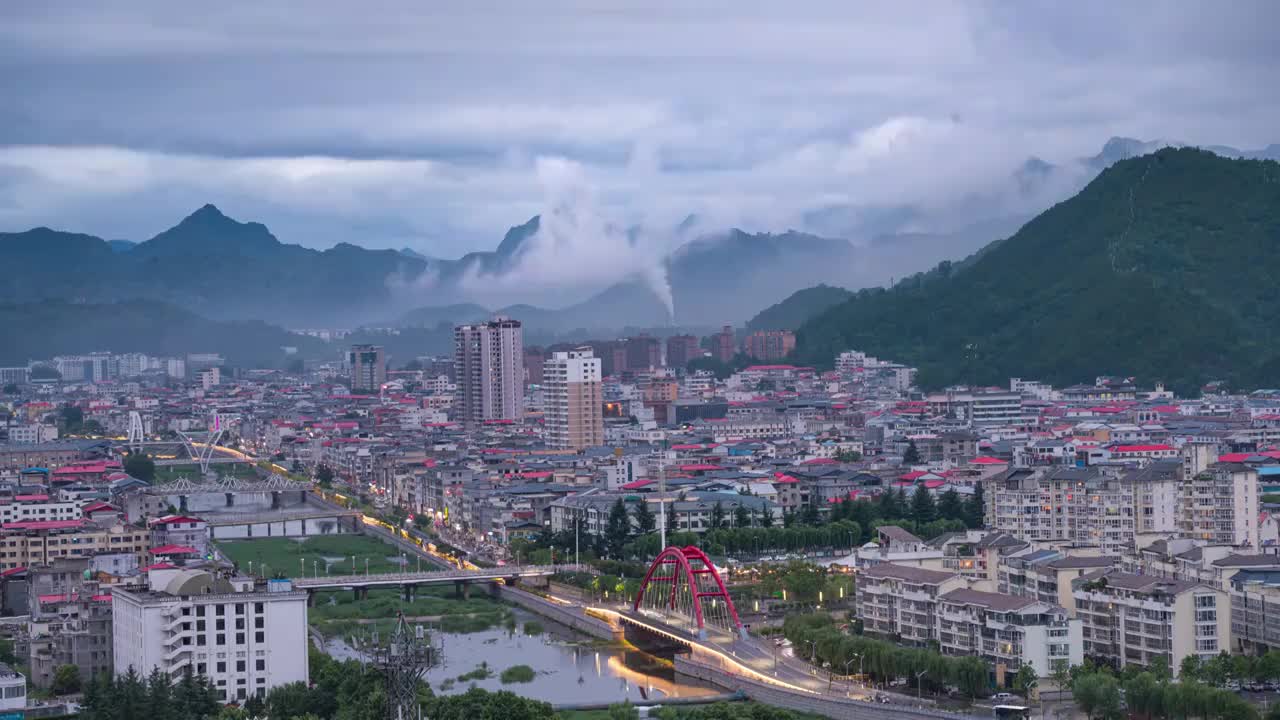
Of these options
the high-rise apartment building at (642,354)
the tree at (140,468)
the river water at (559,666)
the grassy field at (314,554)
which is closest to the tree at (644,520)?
the grassy field at (314,554)

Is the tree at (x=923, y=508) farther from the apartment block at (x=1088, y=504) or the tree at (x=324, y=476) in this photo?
the tree at (x=324, y=476)

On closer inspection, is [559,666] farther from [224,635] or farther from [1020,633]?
[1020,633]

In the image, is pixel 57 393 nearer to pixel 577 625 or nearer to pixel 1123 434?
pixel 1123 434

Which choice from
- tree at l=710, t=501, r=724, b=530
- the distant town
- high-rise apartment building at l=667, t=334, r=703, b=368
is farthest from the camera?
high-rise apartment building at l=667, t=334, r=703, b=368

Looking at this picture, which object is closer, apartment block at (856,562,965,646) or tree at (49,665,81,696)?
tree at (49,665,81,696)

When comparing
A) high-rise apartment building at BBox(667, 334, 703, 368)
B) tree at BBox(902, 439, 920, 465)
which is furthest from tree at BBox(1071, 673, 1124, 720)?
high-rise apartment building at BBox(667, 334, 703, 368)

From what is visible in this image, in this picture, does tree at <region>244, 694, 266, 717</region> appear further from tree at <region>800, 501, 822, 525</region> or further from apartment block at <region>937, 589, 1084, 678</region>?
tree at <region>800, 501, 822, 525</region>

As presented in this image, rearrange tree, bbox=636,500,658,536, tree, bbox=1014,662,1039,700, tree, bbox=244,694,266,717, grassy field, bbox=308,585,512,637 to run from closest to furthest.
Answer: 1. tree, bbox=244,694,266,717
2. tree, bbox=1014,662,1039,700
3. grassy field, bbox=308,585,512,637
4. tree, bbox=636,500,658,536

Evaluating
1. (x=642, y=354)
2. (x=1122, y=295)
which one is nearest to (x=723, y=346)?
(x=642, y=354)
